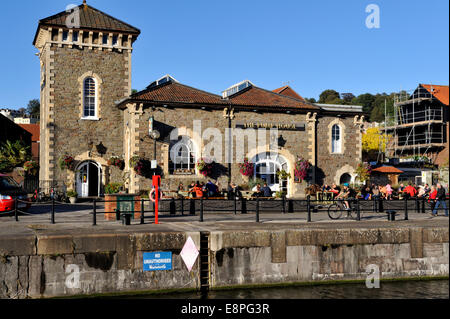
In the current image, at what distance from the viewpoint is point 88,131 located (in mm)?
30203

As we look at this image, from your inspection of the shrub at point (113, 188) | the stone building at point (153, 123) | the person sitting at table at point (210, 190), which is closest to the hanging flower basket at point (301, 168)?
the stone building at point (153, 123)

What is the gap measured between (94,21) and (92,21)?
115mm

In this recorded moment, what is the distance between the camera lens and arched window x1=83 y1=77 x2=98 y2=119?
3050cm

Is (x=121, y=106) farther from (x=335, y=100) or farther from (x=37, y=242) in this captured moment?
(x=335, y=100)

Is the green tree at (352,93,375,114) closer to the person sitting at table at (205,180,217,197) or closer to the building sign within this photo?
the building sign

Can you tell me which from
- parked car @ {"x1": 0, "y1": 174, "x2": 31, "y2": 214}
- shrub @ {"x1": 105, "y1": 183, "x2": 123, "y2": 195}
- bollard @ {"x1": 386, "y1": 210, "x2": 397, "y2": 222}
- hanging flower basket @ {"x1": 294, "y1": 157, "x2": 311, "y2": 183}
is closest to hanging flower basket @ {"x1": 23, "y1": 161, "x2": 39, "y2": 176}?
shrub @ {"x1": 105, "y1": 183, "x2": 123, "y2": 195}

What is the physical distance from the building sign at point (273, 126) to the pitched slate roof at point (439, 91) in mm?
31204

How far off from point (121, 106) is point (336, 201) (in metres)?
14.4

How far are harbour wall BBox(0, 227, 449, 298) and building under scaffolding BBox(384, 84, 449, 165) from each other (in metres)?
40.9

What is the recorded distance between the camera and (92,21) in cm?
3072

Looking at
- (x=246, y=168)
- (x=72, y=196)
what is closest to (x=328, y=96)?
(x=246, y=168)

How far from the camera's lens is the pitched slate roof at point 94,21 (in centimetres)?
2984
